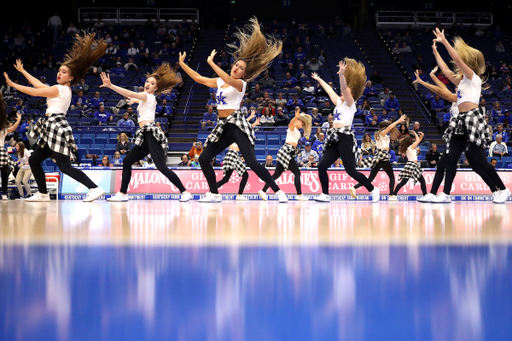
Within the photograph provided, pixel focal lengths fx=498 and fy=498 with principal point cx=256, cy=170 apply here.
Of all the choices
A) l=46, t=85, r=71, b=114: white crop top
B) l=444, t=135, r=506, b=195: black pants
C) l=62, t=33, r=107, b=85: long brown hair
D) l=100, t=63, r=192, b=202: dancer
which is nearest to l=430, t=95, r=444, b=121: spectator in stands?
l=444, t=135, r=506, b=195: black pants

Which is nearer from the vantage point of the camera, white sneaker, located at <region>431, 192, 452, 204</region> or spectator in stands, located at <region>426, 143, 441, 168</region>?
white sneaker, located at <region>431, 192, 452, 204</region>

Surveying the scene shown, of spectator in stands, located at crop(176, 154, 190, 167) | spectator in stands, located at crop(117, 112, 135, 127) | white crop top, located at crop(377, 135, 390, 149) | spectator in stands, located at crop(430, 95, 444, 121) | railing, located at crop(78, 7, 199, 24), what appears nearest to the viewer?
white crop top, located at crop(377, 135, 390, 149)

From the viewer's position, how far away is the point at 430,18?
25703mm

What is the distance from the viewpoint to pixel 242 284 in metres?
1.54

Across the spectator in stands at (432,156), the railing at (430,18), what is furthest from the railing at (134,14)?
the spectator in stands at (432,156)

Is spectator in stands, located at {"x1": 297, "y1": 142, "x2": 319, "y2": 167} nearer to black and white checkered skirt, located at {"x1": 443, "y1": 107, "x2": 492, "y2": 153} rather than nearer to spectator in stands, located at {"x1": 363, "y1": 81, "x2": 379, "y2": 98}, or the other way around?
spectator in stands, located at {"x1": 363, "y1": 81, "x2": 379, "y2": 98}

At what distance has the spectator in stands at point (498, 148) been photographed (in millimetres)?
13820

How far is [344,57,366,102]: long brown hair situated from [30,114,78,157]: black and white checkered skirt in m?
3.78

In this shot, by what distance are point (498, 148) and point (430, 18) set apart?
1400 cm

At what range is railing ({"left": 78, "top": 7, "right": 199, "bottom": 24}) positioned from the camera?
24094 millimetres

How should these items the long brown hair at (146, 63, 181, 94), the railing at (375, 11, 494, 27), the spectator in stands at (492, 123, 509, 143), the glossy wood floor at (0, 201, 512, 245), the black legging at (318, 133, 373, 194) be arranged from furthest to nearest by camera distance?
1. the railing at (375, 11, 494, 27)
2. the spectator in stands at (492, 123, 509, 143)
3. the long brown hair at (146, 63, 181, 94)
4. the black legging at (318, 133, 373, 194)
5. the glossy wood floor at (0, 201, 512, 245)

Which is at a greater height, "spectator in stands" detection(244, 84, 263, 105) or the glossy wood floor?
"spectator in stands" detection(244, 84, 263, 105)

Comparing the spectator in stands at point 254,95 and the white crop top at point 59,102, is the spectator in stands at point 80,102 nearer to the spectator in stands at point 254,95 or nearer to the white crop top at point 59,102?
the spectator in stands at point 254,95

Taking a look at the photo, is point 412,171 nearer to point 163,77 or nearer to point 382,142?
point 382,142
